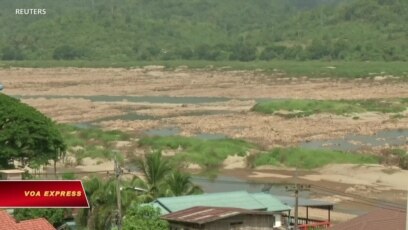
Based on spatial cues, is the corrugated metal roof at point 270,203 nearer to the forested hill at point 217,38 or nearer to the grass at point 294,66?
the grass at point 294,66

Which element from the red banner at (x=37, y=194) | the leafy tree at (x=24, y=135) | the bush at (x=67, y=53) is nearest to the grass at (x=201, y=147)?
the leafy tree at (x=24, y=135)

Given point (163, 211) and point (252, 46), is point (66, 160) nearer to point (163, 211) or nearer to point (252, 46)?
point (163, 211)

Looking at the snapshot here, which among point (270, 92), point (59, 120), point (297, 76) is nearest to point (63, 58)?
point (297, 76)

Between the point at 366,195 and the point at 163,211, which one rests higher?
the point at 163,211

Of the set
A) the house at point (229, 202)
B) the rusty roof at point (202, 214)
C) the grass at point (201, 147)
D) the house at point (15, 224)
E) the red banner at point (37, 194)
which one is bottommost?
the grass at point (201, 147)

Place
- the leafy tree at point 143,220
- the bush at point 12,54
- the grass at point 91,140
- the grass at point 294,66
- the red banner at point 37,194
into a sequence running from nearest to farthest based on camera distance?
the red banner at point 37,194
the leafy tree at point 143,220
the grass at point 91,140
the grass at point 294,66
the bush at point 12,54

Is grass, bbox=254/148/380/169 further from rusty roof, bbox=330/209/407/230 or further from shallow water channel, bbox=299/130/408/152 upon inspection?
rusty roof, bbox=330/209/407/230

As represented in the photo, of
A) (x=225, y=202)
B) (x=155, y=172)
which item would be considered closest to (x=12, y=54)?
(x=155, y=172)
